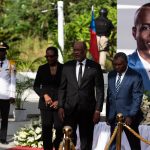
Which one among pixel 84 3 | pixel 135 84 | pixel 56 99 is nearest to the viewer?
pixel 135 84

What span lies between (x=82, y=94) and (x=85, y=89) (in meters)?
0.08

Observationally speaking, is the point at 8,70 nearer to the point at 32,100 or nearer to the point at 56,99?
the point at 56,99

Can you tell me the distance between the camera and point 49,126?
912cm

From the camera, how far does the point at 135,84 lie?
808cm

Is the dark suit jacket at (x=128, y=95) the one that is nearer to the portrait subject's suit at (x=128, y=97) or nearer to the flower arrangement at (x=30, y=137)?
the portrait subject's suit at (x=128, y=97)

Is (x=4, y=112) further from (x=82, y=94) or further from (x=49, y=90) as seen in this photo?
(x=82, y=94)

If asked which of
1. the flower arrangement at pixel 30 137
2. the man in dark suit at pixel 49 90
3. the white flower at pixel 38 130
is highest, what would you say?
the man in dark suit at pixel 49 90

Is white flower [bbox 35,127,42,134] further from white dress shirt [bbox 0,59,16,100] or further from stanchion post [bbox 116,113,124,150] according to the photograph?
stanchion post [bbox 116,113,124,150]

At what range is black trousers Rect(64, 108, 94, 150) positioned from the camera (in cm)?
841

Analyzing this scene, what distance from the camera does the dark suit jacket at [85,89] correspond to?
830 cm

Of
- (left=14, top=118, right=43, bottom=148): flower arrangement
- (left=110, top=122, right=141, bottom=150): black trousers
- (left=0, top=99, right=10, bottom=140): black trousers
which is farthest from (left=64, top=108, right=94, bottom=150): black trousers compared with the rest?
(left=0, top=99, right=10, bottom=140): black trousers

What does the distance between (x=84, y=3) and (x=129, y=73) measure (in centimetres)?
2076

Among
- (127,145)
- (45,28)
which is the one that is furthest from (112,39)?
(127,145)

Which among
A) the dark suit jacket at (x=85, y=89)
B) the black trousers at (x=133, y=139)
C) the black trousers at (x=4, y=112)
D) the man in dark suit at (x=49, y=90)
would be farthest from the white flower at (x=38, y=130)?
the black trousers at (x=133, y=139)
